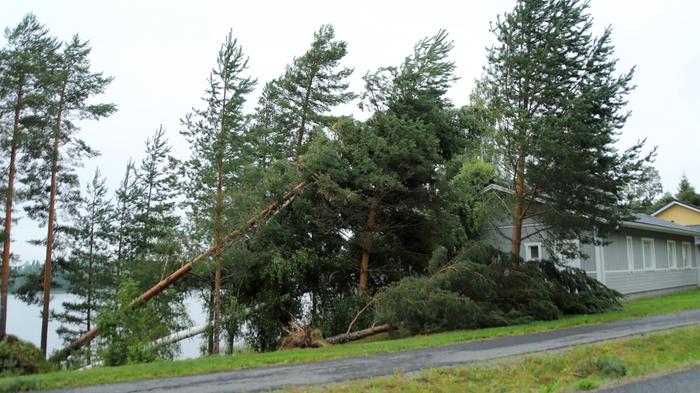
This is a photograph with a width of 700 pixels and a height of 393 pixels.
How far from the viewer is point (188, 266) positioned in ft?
62.8

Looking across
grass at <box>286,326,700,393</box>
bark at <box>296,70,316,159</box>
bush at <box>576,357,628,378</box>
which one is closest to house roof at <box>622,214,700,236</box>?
bark at <box>296,70,316,159</box>

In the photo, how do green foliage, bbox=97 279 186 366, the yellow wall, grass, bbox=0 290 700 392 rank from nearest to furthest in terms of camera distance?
grass, bbox=0 290 700 392 < green foliage, bbox=97 279 186 366 < the yellow wall

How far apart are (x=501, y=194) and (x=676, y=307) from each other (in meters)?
7.19

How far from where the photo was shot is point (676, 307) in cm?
1939

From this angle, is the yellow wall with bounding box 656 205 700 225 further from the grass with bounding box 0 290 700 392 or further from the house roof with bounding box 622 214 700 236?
the grass with bounding box 0 290 700 392

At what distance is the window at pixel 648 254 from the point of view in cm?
2828

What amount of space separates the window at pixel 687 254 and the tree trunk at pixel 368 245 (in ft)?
73.5

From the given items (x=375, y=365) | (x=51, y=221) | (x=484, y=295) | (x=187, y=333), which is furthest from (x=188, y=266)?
(x=375, y=365)

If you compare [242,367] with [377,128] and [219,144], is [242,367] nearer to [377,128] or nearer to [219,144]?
[219,144]

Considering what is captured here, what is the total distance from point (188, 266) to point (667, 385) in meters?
15.1

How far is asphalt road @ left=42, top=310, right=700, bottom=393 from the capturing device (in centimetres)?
888

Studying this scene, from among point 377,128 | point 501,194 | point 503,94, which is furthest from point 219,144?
point 501,194

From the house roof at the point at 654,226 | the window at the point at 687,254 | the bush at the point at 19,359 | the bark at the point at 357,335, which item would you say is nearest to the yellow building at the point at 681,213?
the window at the point at 687,254

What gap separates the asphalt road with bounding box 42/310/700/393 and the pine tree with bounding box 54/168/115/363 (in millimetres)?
19500
